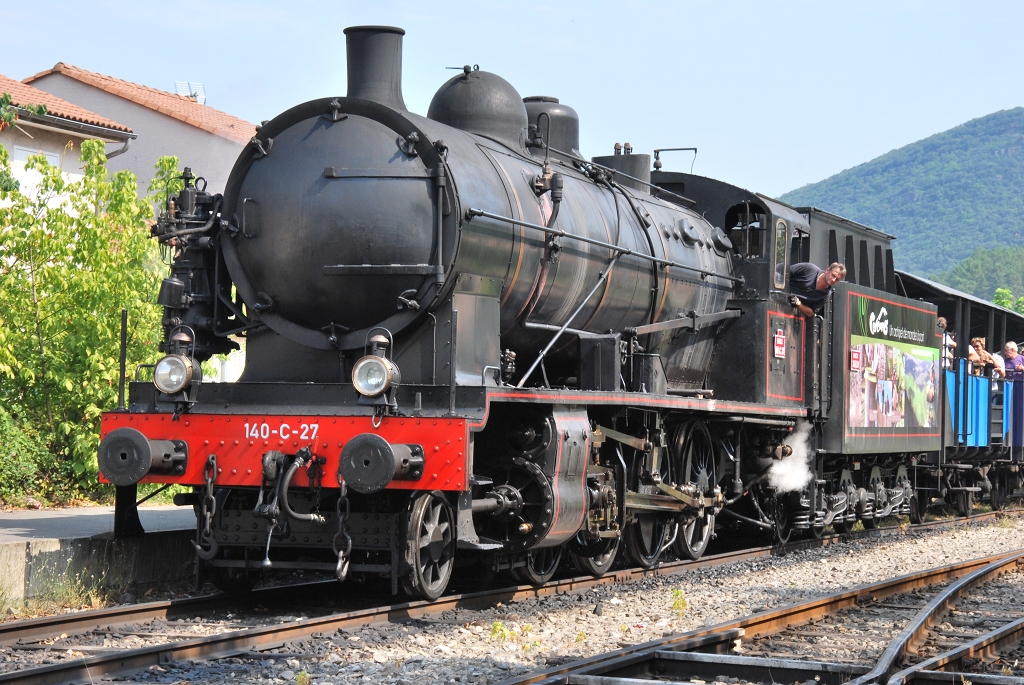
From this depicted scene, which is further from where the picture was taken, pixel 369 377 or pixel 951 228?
pixel 951 228

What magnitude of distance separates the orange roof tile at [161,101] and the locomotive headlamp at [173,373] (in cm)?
2155

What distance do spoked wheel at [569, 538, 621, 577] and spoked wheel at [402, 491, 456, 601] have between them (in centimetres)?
182

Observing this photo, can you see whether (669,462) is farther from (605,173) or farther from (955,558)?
(955,558)

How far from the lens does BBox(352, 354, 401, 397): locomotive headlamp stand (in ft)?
22.2

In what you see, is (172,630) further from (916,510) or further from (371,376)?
(916,510)

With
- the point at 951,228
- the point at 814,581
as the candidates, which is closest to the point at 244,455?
the point at 814,581

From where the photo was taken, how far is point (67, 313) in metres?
12.9

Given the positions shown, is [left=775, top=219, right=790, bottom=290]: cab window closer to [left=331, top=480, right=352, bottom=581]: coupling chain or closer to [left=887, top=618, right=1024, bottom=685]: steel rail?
[left=887, top=618, right=1024, bottom=685]: steel rail

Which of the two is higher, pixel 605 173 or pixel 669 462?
pixel 605 173

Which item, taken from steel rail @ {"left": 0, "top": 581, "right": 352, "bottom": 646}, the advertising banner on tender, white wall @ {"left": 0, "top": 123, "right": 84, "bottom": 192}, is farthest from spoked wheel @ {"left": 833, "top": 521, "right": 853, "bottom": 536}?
white wall @ {"left": 0, "top": 123, "right": 84, "bottom": 192}

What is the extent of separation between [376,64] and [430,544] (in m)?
3.19

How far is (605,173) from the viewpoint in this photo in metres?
9.94

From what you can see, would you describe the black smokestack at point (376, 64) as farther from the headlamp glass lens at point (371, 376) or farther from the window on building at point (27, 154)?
the window on building at point (27, 154)

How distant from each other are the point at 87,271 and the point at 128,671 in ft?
26.7
